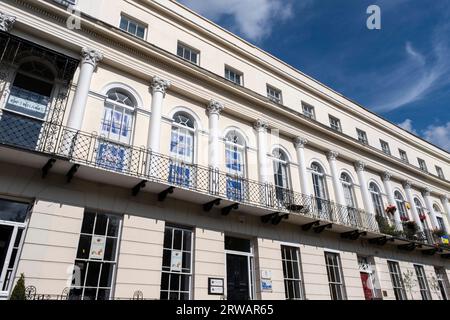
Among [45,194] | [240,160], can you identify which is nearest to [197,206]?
[240,160]

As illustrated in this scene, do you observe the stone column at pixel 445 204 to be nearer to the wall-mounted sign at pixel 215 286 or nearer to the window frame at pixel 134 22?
the wall-mounted sign at pixel 215 286

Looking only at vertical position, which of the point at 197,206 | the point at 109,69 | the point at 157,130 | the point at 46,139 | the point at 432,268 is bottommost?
the point at 432,268

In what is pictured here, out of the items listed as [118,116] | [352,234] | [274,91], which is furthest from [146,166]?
[352,234]

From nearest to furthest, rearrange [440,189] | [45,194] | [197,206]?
[45,194]
[197,206]
[440,189]

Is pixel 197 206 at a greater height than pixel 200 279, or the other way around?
pixel 197 206

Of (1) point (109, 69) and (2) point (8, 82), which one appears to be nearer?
(2) point (8, 82)

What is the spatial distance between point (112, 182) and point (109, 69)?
156 inches

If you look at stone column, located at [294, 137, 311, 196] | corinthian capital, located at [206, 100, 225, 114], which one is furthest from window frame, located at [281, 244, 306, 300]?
corinthian capital, located at [206, 100, 225, 114]

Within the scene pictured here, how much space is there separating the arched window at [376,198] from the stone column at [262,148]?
7540mm

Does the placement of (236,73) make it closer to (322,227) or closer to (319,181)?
(319,181)

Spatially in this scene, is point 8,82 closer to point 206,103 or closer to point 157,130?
point 157,130

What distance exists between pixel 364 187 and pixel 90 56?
13402 millimetres

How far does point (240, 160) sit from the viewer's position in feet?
39.8

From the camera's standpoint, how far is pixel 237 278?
9875 millimetres
